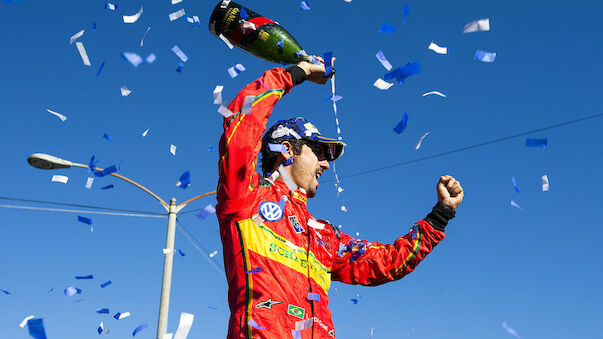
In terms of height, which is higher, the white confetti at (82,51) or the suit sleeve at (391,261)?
the white confetti at (82,51)

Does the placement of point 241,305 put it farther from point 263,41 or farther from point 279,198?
point 263,41

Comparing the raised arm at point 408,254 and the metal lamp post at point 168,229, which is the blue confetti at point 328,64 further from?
the metal lamp post at point 168,229

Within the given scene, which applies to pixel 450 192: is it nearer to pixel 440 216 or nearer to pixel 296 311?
pixel 440 216

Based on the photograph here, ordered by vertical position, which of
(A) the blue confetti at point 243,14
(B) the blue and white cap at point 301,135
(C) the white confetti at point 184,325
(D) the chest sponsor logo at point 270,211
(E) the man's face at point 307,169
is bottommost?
(C) the white confetti at point 184,325

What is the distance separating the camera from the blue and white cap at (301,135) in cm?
384

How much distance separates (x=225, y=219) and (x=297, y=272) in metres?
0.44

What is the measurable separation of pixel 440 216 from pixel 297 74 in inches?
46.3

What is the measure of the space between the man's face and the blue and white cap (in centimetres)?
6

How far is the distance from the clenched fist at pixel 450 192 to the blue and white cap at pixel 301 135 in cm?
63

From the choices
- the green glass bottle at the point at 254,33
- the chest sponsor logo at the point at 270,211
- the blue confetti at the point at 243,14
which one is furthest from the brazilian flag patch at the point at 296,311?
the blue confetti at the point at 243,14

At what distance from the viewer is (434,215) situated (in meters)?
3.84

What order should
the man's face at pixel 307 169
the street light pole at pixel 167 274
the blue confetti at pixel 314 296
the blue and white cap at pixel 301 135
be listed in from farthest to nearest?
the street light pole at pixel 167 274
the blue and white cap at pixel 301 135
the man's face at pixel 307 169
the blue confetti at pixel 314 296

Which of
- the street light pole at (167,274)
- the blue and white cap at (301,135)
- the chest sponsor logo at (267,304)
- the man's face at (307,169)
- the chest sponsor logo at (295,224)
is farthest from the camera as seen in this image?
the street light pole at (167,274)

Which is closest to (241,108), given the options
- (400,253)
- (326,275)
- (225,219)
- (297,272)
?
(225,219)
